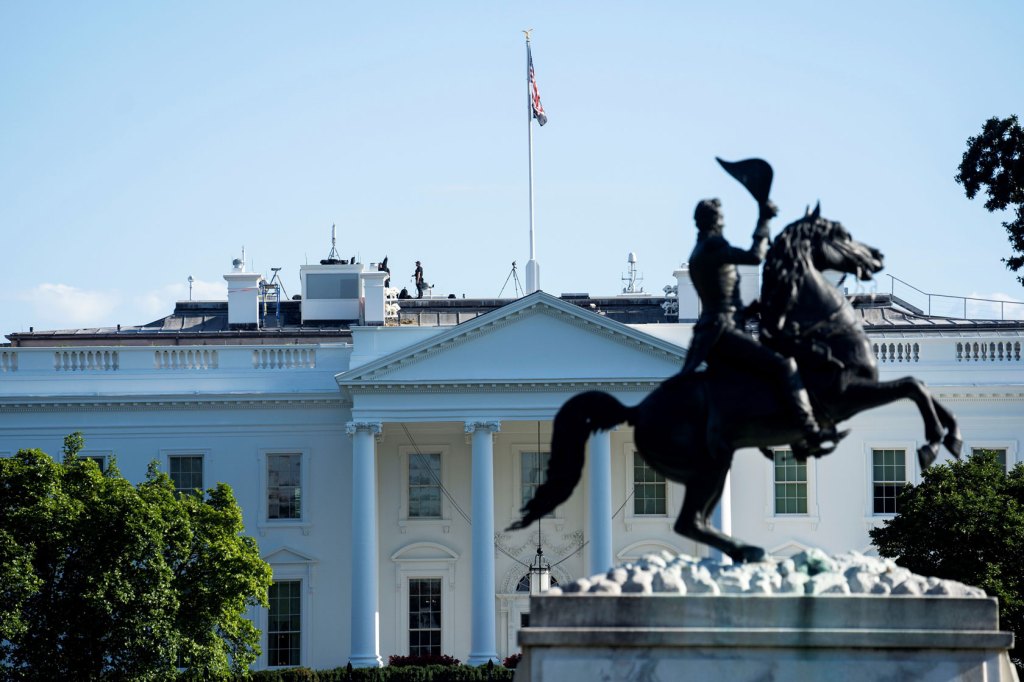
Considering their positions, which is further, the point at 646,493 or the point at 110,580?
the point at 646,493

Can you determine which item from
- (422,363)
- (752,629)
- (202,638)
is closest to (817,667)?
(752,629)

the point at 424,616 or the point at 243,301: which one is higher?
the point at 243,301

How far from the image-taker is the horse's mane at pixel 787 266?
15.4 m

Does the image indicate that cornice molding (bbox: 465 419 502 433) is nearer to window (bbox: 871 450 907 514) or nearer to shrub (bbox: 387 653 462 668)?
shrub (bbox: 387 653 462 668)

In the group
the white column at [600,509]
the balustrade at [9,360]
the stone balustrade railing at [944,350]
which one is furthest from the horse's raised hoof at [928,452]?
the balustrade at [9,360]

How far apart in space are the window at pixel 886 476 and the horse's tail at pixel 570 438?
3642 centimetres

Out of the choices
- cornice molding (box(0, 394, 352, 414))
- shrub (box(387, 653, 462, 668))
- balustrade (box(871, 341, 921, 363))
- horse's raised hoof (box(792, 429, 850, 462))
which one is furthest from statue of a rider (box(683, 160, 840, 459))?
balustrade (box(871, 341, 921, 363))

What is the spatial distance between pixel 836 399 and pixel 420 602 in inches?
1439

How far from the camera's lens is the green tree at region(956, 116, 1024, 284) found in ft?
110

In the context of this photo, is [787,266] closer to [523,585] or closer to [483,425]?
[483,425]

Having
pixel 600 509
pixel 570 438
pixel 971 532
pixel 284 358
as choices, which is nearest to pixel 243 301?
pixel 284 358

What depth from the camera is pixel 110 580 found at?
3819cm

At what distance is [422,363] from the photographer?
48969mm

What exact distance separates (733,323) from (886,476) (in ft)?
120
